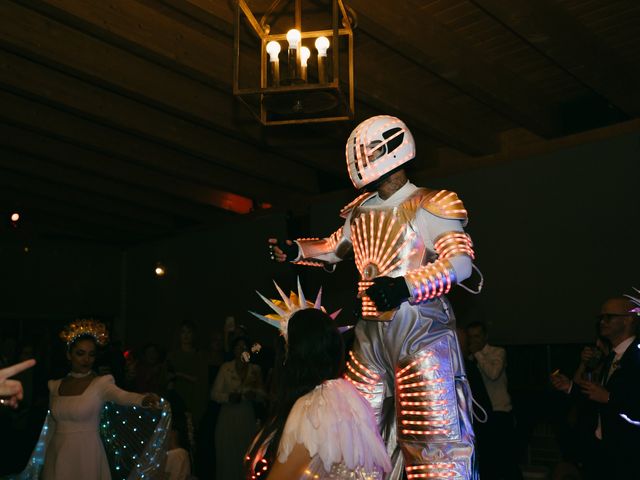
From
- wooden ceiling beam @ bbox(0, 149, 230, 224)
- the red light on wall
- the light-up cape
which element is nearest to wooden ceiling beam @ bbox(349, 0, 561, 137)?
the light-up cape

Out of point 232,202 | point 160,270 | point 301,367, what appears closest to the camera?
point 301,367

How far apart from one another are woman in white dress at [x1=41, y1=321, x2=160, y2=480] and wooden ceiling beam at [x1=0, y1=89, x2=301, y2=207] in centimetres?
389

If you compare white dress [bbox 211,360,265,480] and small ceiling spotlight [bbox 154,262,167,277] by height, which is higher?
small ceiling spotlight [bbox 154,262,167,277]

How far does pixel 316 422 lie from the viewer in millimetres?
2590

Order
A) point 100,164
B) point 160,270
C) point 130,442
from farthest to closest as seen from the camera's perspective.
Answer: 1. point 160,270
2. point 100,164
3. point 130,442

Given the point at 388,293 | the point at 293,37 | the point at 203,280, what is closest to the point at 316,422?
the point at 388,293

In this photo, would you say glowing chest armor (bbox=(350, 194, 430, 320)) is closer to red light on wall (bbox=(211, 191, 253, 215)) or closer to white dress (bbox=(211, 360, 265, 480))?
white dress (bbox=(211, 360, 265, 480))

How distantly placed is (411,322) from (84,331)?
2632 mm

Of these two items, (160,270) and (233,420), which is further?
(160,270)

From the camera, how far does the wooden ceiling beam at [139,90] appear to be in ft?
21.8

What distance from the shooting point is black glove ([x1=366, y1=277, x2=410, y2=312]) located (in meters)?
3.10

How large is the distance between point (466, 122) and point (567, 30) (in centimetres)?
220

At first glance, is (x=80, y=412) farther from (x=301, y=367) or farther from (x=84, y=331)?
(x=301, y=367)

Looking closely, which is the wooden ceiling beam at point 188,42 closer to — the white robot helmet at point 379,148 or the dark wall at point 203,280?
the white robot helmet at point 379,148
